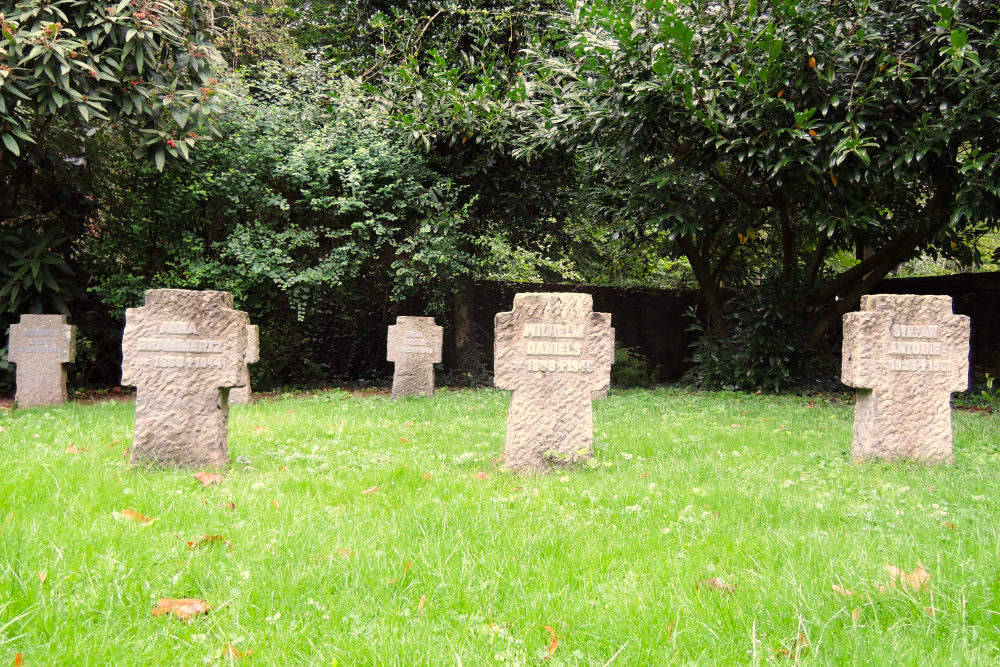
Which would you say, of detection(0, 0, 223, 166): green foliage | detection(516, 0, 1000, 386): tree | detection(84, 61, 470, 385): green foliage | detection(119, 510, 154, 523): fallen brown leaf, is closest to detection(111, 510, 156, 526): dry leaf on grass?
detection(119, 510, 154, 523): fallen brown leaf

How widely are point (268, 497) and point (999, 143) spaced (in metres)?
9.10

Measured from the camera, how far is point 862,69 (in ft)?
27.4

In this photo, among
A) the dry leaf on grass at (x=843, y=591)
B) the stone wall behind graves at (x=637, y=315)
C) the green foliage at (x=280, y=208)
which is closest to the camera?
the dry leaf on grass at (x=843, y=591)

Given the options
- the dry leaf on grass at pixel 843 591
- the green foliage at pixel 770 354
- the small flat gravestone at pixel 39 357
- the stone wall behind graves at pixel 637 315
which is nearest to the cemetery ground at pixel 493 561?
the dry leaf on grass at pixel 843 591

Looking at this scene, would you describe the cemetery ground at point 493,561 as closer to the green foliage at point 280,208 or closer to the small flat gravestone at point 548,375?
the small flat gravestone at point 548,375

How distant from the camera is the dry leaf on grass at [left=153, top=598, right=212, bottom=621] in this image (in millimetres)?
2334

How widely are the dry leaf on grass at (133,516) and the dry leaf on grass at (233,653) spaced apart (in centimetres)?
132

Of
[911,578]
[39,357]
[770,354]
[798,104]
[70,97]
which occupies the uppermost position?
[798,104]

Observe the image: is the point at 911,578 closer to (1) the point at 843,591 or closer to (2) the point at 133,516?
(1) the point at 843,591

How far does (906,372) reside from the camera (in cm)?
529

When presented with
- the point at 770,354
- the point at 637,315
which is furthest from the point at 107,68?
the point at 637,315

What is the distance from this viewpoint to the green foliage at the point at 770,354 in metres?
11.7

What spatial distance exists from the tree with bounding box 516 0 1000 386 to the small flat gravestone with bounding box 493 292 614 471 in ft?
14.5

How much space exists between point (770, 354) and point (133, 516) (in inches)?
430
